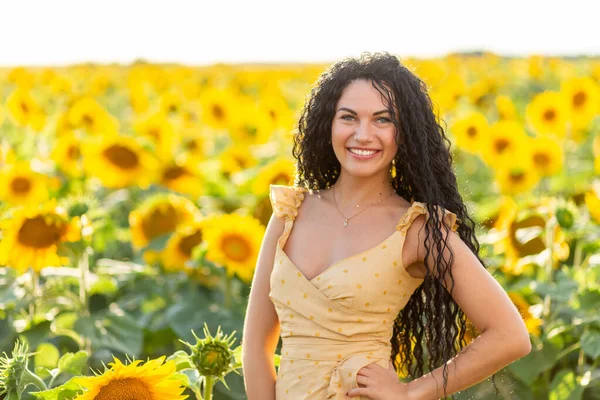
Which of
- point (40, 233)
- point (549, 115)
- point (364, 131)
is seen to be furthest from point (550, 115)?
point (364, 131)

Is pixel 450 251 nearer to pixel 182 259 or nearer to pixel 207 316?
pixel 207 316

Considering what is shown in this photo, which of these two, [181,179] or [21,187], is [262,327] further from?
[181,179]

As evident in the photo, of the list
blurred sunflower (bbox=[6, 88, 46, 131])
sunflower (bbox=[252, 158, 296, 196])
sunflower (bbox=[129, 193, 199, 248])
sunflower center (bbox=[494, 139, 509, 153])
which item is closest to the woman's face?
sunflower (bbox=[129, 193, 199, 248])

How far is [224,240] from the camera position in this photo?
115 inches

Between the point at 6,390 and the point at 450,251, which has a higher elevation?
the point at 450,251

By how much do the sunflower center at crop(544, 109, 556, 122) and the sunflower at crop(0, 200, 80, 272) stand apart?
3273mm

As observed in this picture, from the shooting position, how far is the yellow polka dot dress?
1.85m

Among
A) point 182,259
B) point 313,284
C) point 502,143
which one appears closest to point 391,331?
point 313,284

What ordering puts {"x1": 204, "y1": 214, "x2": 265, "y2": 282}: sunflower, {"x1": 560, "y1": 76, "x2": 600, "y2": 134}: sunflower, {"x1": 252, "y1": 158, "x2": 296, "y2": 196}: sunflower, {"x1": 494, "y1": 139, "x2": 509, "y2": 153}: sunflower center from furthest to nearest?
{"x1": 560, "y1": 76, "x2": 600, "y2": 134}: sunflower < {"x1": 494, "y1": 139, "x2": 509, "y2": 153}: sunflower center < {"x1": 252, "y1": 158, "x2": 296, "y2": 196}: sunflower < {"x1": 204, "y1": 214, "x2": 265, "y2": 282}: sunflower

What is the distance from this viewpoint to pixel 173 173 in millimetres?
4250

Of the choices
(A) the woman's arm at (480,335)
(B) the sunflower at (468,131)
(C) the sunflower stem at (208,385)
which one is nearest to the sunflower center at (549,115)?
(B) the sunflower at (468,131)

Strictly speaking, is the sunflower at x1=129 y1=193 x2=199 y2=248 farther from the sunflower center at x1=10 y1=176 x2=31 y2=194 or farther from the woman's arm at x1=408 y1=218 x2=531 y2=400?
the woman's arm at x1=408 y1=218 x2=531 y2=400

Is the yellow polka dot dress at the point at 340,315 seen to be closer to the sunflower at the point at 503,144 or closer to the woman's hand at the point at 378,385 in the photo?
the woman's hand at the point at 378,385

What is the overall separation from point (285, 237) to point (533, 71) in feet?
26.3
